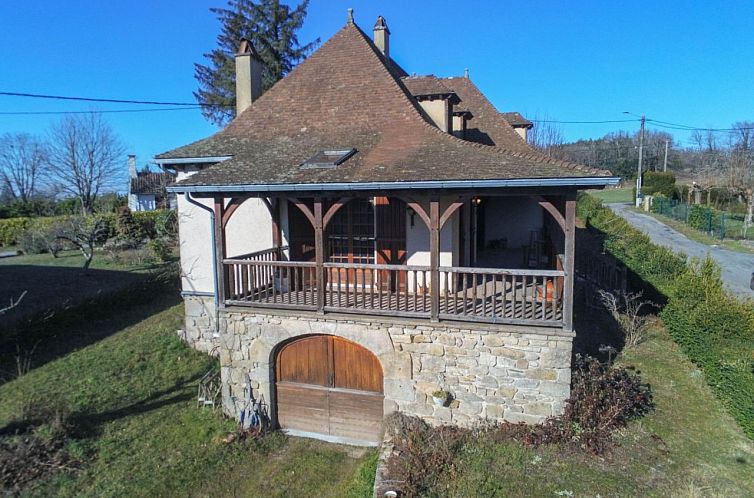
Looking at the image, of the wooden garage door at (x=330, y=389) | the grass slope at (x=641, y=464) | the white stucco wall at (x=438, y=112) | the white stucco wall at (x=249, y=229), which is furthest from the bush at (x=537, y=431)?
the white stucco wall at (x=438, y=112)

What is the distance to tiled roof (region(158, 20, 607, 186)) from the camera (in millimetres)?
8242

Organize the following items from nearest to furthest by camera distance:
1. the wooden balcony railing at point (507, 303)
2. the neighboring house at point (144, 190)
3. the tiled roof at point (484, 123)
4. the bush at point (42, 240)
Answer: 1. the wooden balcony railing at point (507, 303)
2. the tiled roof at point (484, 123)
3. the bush at point (42, 240)
4. the neighboring house at point (144, 190)

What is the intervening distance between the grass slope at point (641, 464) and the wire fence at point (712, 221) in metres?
20.6

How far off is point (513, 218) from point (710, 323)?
801 cm

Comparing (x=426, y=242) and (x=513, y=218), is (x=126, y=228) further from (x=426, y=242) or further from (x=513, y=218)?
(x=426, y=242)

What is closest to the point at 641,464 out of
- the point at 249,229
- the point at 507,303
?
the point at 507,303

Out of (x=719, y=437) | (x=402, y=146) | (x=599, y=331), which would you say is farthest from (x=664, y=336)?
(x=402, y=146)

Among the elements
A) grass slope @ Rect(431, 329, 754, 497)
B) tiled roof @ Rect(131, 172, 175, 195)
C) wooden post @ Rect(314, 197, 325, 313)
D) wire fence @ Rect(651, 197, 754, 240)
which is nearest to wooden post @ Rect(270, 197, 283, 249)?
wooden post @ Rect(314, 197, 325, 313)

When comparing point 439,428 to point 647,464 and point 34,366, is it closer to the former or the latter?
point 647,464

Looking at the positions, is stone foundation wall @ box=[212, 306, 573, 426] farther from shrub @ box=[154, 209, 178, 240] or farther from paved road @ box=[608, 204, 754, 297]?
shrub @ box=[154, 209, 178, 240]

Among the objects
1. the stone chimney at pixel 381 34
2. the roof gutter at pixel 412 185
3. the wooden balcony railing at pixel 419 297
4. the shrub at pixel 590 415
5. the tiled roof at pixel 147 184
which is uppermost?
the stone chimney at pixel 381 34

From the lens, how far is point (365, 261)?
1061cm

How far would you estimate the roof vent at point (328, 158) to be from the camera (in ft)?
30.4

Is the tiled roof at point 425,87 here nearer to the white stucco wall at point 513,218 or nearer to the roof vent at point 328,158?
the roof vent at point 328,158
